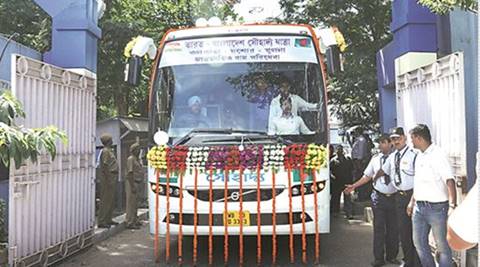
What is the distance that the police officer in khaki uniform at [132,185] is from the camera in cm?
980

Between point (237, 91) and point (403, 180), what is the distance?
88.6 inches

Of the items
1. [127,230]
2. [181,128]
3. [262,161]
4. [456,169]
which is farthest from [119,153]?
[456,169]

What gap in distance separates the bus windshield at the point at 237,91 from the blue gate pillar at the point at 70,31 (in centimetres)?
197

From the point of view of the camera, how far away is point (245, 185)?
6.34 m

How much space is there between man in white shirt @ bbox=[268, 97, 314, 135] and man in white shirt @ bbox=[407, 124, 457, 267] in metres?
1.49

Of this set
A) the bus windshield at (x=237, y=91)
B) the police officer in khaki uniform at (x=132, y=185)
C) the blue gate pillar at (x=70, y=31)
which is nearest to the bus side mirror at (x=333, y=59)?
the bus windshield at (x=237, y=91)

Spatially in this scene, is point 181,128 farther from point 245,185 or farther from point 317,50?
point 317,50

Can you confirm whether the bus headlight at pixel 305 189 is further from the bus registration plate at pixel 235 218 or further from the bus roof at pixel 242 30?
the bus roof at pixel 242 30

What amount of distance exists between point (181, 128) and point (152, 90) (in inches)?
28.3

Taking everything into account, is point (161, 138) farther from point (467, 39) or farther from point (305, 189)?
point (467, 39)

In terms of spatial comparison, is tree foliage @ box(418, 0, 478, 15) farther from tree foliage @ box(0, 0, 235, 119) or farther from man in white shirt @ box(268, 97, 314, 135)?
tree foliage @ box(0, 0, 235, 119)

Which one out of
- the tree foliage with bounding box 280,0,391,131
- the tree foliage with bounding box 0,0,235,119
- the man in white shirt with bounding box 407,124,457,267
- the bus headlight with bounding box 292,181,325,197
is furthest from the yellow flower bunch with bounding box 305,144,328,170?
the tree foliage with bounding box 280,0,391,131

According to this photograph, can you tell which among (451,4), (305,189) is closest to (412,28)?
(451,4)

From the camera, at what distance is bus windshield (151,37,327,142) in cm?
662
